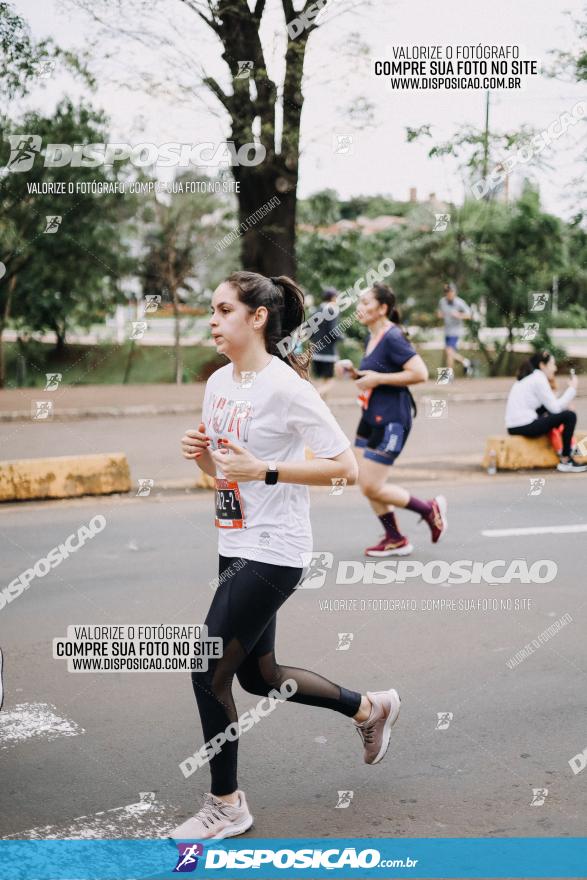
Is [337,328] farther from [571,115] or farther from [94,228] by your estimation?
[94,228]

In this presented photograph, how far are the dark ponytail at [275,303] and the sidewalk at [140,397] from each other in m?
11.7

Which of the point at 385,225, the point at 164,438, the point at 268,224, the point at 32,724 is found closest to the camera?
the point at 32,724

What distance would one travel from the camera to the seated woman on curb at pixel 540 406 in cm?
1059

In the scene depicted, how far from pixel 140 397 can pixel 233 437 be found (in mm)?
13626

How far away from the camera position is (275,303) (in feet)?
12.2

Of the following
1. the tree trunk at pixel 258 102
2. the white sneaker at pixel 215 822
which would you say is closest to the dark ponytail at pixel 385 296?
the white sneaker at pixel 215 822

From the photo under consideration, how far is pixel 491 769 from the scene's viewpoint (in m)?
4.12

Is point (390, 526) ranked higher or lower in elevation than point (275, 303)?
lower

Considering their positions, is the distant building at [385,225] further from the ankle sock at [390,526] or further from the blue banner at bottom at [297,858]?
the blue banner at bottom at [297,858]

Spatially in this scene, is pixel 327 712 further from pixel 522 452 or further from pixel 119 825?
pixel 522 452

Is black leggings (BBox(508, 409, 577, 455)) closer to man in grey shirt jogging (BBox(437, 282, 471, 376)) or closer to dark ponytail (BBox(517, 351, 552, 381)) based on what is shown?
dark ponytail (BBox(517, 351, 552, 381))

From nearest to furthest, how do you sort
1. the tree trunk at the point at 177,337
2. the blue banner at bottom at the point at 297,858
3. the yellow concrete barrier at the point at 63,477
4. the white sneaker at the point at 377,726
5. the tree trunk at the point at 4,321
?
the blue banner at bottom at the point at 297,858 < the white sneaker at the point at 377,726 < the yellow concrete barrier at the point at 63,477 < the tree trunk at the point at 4,321 < the tree trunk at the point at 177,337

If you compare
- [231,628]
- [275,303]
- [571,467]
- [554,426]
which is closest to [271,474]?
[231,628]

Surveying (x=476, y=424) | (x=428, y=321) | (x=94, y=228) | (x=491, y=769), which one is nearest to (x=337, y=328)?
(x=476, y=424)
